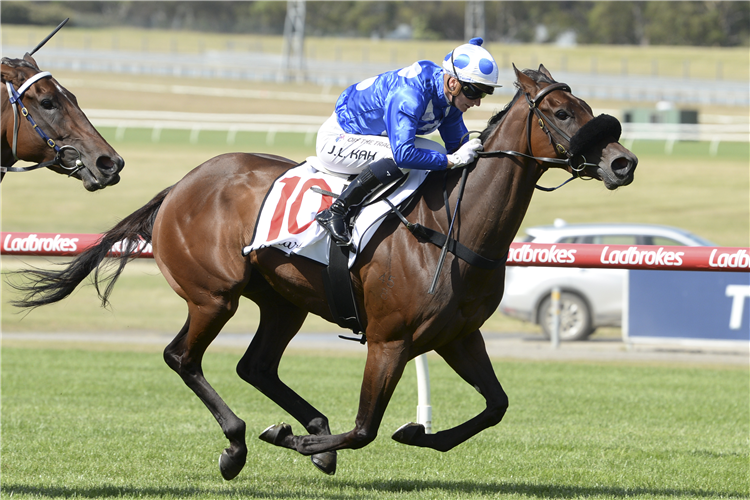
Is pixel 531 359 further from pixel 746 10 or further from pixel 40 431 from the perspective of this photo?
pixel 746 10


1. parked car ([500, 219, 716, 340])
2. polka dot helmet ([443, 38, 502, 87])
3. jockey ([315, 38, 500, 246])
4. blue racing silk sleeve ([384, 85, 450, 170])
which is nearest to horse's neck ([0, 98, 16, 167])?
jockey ([315, 38, 500, 246])

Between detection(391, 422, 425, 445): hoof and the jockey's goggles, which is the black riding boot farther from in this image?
detection(391, 422, 425, 445): hoof

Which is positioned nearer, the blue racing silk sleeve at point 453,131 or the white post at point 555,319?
the blue racing silk sleeve at point 453,131

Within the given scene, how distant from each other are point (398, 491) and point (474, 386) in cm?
65

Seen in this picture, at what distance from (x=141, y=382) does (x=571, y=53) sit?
64.0 m

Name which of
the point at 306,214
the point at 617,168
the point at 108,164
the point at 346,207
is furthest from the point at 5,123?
the point at 617,168

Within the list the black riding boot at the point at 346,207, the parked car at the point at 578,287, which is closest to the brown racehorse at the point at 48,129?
the black riding boot at the point at 346,207

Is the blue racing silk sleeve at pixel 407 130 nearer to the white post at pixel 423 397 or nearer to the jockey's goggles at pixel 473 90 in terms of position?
the jockey's goggles at pixel 473 90

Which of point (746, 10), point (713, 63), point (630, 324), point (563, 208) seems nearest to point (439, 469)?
point (630, 324)

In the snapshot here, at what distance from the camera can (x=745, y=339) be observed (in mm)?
10992

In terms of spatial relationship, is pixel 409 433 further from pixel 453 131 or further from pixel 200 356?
pixel 453 131

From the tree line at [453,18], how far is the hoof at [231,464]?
239 feet

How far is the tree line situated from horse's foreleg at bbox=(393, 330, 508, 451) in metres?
73.2

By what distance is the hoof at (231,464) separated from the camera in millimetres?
4738
